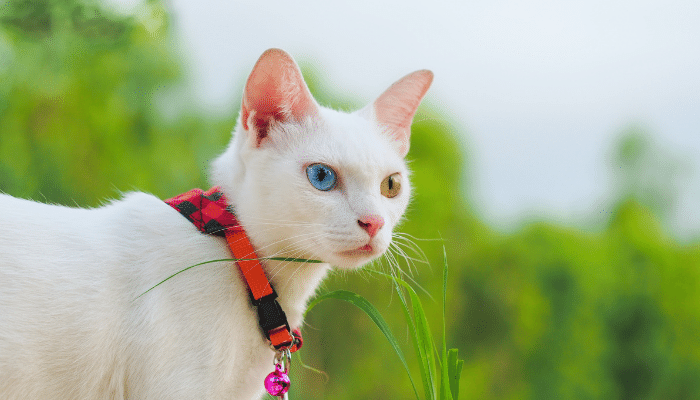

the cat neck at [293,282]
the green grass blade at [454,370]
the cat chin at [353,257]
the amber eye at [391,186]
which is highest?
the amber eye at [391,186]

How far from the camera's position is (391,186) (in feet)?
3.02

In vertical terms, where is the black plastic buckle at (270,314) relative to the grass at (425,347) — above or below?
above

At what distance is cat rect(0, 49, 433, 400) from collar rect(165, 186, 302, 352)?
0.02 metres

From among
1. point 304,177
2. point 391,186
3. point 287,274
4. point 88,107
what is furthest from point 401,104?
point 88,107

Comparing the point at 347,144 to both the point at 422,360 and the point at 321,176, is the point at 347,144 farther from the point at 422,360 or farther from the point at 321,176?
the point at 422,360

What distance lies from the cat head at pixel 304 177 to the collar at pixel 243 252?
0.07 feet

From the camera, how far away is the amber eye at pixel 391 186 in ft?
2.97

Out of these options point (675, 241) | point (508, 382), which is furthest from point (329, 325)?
point (675, 241)

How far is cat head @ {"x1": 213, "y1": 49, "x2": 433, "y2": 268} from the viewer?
803mm

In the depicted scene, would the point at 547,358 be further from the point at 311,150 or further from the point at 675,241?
the point at 311,150

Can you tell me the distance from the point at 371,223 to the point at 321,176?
4.7 inches

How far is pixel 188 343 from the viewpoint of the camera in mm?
788

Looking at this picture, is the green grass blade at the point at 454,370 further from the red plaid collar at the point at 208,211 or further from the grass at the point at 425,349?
the red plaid collar at the point at 208,211


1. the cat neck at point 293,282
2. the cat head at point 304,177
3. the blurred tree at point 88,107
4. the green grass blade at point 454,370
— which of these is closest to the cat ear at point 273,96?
the cat head at point 304,177
